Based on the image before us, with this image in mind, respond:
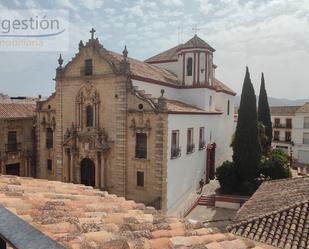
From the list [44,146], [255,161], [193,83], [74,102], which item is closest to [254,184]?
[255,161]

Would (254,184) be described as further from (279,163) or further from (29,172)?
(29,172)

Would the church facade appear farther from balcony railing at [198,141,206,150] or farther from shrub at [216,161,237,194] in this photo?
shrub at [216,161,237,194]

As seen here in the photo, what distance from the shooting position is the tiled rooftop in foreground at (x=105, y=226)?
2.65 meters

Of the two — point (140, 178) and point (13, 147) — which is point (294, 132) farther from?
point (13, 147)

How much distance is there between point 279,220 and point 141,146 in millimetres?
10779

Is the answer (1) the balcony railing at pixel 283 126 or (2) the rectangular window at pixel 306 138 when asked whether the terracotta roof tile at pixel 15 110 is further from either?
(2) the rectangular window at pixel 306 138

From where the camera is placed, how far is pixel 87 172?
20.0 m

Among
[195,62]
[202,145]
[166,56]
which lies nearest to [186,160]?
[202,145]

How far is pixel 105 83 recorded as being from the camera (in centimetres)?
1891

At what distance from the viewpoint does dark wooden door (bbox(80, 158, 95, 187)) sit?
1977 cm

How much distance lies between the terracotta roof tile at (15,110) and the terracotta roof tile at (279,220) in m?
19.3

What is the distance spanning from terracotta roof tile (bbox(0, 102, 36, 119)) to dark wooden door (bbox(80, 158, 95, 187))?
24.2ft

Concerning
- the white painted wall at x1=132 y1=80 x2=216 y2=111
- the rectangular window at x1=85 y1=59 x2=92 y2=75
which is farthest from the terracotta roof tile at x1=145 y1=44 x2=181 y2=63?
the rectangular window at x1=85 y1=59 x2=92 y2=75

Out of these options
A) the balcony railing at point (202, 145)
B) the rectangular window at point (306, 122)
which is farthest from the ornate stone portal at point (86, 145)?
the rectangular window at point (306, 122)
